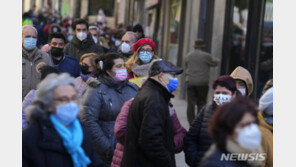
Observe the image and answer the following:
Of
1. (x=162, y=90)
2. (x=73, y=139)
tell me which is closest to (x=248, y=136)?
(x=73, y=139)

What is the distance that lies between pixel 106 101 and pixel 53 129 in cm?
190

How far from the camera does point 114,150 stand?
5859 mm

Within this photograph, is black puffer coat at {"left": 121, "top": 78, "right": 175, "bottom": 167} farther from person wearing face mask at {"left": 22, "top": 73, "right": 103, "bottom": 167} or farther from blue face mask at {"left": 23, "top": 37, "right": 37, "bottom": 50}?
blue face mask at {"left": 23, "top": 37, "right": 37, "bottom": 50}

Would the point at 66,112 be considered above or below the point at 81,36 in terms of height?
below

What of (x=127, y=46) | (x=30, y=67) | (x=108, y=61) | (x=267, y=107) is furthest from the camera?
(x=127, y=46)

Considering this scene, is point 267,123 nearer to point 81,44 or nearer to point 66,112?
point 66,112

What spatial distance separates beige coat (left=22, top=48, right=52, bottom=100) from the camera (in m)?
7.26

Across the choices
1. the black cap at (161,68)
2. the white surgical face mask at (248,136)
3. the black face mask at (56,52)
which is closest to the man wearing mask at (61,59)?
the black face mask at (56,52)

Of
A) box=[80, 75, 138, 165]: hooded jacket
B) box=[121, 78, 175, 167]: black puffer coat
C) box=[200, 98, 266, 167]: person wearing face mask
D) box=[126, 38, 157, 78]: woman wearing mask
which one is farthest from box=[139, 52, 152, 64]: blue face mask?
box=[200, 98, 266, 167]: person wearing face mask

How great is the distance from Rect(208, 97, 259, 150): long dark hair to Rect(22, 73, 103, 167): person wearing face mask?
92 cm

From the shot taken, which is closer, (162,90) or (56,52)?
(162,90)

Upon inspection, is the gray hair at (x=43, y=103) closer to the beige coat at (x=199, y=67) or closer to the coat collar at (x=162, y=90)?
the coat collar at (x=162, y=90)

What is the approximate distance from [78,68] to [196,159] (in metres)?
3.32

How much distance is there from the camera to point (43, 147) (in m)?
3.91
